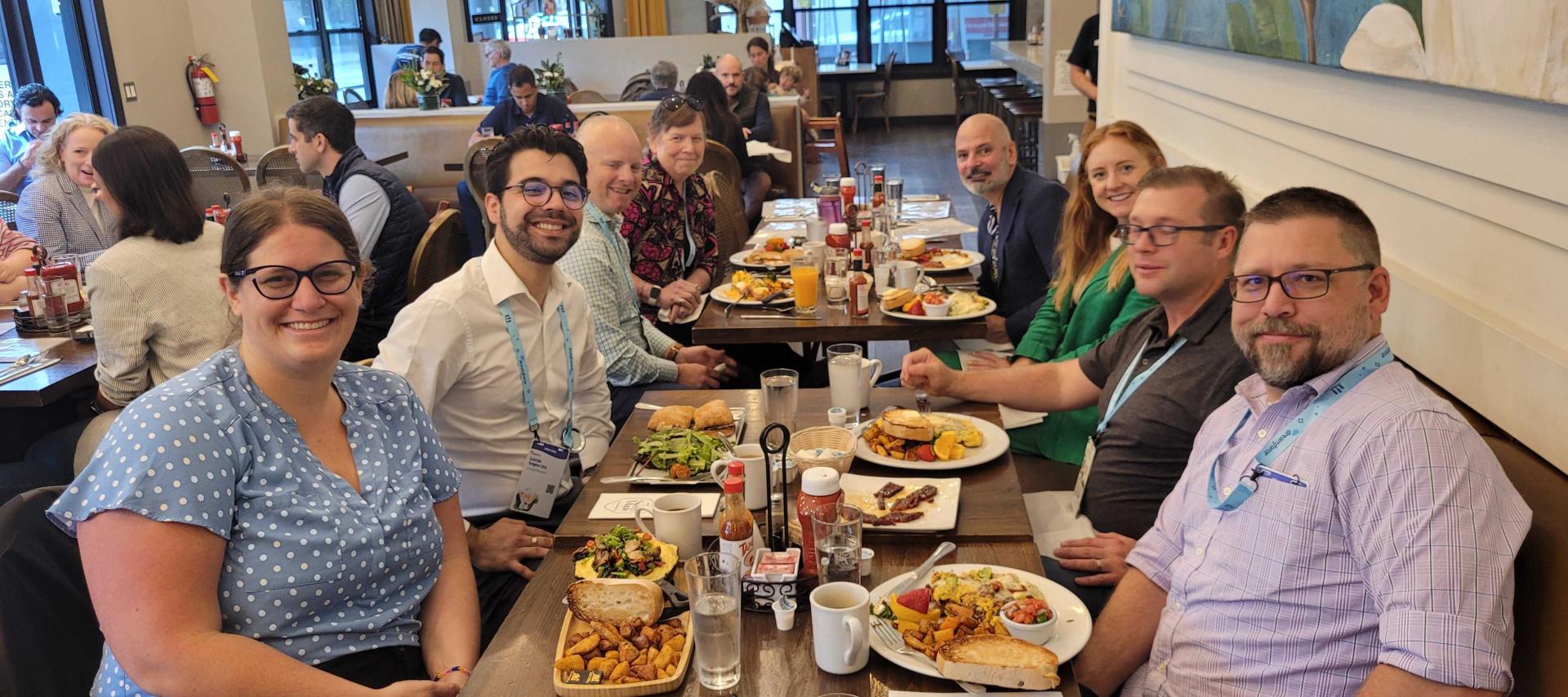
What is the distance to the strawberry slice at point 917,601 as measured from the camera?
1.50 metres

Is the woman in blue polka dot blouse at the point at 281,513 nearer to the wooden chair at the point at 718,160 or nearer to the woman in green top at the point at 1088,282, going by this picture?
the woman in green top at the point at 1088,282

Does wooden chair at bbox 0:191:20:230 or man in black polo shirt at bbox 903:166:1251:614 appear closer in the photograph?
man in black polo shirt at bbox 903:166:1251:614

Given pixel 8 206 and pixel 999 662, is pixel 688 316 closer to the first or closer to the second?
pixel 999 662

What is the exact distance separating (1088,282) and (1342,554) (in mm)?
1456

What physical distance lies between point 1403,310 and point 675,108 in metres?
2.71

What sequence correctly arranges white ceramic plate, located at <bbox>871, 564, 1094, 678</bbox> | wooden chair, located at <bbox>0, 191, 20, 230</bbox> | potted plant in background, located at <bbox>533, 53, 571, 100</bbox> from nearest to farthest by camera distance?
1. white ceramic plate, located at <bbox>871, 564, 1094, 678</bbox>
2. wooden chair, located at <bbox>0, 191, 20, 230</bbox>
3. potted plant in background, located at <bbox>533, 53, 571, 100</bbox>

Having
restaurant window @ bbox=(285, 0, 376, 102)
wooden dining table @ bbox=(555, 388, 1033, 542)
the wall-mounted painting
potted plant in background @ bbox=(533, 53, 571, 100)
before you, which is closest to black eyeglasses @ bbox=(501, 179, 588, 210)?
wooden dining table @ bbox=(555, 388, 1033, 542)

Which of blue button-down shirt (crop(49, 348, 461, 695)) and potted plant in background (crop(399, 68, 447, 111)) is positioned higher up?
potted plant in background (crop(399, 68, 447, 111))

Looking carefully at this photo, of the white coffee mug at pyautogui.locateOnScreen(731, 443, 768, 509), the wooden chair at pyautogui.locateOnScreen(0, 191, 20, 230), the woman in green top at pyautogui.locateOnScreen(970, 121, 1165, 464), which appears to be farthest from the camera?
the wooden chair at pyautogui.locateOnScreen(0, 191, 20, 230)

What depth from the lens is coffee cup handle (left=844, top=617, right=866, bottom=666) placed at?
1.38 metres

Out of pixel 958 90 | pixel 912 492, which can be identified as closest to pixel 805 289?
pixel 912 492

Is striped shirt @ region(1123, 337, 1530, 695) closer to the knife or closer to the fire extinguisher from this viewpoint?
the knife

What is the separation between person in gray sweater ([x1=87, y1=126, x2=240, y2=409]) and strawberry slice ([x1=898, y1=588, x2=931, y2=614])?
2.24m

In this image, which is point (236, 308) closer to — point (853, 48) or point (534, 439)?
point (534, 439)
